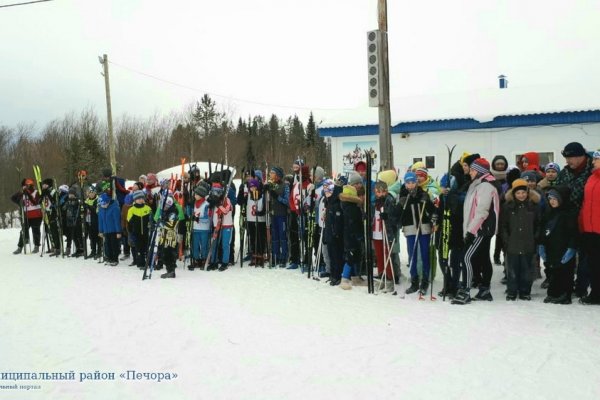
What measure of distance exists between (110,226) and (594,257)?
854 centimetres

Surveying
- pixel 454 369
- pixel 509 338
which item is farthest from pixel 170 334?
pixel 509 338

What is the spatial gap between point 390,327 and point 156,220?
503cm

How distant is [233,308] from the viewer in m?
6.42

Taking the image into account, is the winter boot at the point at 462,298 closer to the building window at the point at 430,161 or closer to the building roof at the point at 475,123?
the building window at the point at 430,161

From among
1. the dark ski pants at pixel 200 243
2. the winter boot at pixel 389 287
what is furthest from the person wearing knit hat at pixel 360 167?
the dark ski pants at pixel 200 243

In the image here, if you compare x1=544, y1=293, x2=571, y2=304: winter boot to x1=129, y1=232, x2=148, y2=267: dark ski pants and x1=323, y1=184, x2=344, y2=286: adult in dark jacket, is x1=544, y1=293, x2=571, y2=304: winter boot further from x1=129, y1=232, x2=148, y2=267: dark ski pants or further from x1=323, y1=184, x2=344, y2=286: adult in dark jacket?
x1=129, y1=232, x2=148, y2=267: dark ski pants

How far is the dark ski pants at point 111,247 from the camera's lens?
33.0 ft

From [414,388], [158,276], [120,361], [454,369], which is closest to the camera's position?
[414,388]

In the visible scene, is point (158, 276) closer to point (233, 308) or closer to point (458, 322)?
point (233, 308)

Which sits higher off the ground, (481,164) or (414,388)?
(481,164)

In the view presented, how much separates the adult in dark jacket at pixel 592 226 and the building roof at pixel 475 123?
32.0ft

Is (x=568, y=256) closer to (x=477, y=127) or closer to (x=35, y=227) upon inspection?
(x=477, y=127)

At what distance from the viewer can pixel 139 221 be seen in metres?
9.34

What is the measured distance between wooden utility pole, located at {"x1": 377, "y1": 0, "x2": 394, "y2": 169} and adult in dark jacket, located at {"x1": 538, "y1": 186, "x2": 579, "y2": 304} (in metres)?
3.19
